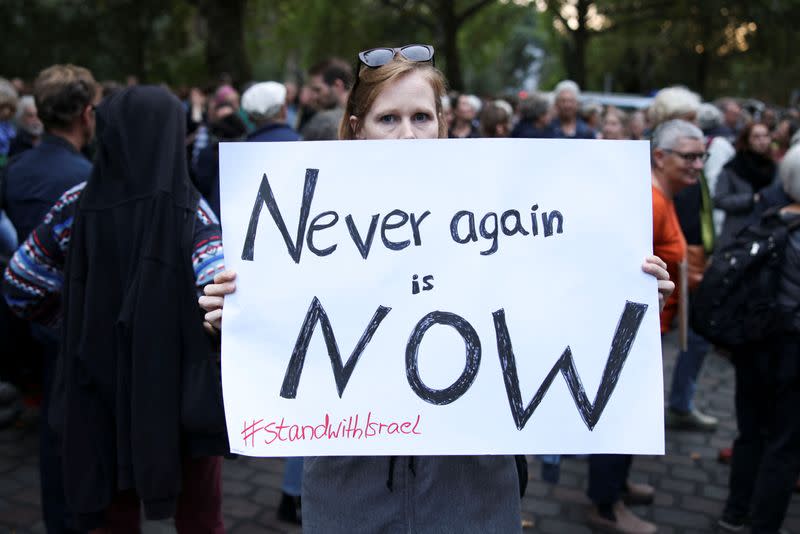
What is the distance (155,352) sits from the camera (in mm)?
2129

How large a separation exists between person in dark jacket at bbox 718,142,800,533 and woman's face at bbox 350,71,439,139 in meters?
2.31

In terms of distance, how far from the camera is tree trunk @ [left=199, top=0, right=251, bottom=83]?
15.6m

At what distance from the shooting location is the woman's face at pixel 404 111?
179cm

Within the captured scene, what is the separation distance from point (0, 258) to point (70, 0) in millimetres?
25449

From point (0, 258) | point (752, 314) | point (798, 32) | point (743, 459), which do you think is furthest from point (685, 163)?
point (798, 32)

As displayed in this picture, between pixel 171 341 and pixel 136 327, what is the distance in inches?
4.0

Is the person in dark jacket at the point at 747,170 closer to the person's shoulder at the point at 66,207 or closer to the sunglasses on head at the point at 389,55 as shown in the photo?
the sunglasses on head at the point at 389,55

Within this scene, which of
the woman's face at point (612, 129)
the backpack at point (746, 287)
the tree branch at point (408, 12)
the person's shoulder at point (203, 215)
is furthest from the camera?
the tree branch at point (408, 12)

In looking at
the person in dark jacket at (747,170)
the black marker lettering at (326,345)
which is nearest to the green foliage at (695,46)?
the person in dark jacket at (747,170)

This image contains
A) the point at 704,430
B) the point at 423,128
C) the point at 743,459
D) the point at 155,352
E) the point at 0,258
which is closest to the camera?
the point at 423,128

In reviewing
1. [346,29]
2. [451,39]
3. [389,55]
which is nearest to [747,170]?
[389,55]

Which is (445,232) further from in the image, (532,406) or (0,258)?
(0,258)

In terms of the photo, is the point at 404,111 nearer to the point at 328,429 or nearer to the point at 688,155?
the point at 328,429

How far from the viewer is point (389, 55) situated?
72.2 inches
